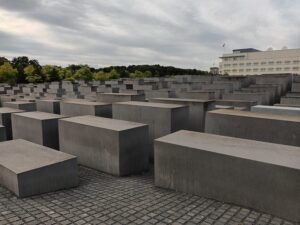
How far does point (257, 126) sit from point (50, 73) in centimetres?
5583

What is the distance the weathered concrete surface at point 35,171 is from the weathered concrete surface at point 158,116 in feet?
12.0

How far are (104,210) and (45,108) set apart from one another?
32.4 feet

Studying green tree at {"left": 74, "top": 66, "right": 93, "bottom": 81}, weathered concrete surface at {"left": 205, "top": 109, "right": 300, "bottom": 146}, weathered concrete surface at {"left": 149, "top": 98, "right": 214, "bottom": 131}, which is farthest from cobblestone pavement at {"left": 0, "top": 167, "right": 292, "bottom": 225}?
green tree at {"left": 74, "top": 66, "right": 93, "bottom": 81}

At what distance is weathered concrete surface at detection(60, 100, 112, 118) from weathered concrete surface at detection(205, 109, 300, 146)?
14.8 feet

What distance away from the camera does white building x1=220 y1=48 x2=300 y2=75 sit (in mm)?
91000

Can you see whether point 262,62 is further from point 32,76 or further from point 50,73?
point 32,76

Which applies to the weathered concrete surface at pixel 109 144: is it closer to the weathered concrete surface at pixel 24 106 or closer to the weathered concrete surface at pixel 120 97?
the weathered concrete surface at pixel 120 97

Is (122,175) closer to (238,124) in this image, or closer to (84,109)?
(238,124)

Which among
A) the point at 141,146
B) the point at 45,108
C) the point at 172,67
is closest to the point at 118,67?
the point at 172,67

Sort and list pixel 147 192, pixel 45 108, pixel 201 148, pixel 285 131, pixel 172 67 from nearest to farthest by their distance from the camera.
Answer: pixel 201 148 < pixel 147 192 < pixel 285 131 < pixel 45 108 < pixel 172 67

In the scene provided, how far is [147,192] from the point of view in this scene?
18.9 feet

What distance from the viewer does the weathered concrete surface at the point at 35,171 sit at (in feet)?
17.4

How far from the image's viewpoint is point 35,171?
17.8 ft

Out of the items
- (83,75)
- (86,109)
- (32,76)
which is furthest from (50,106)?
(32,76)
